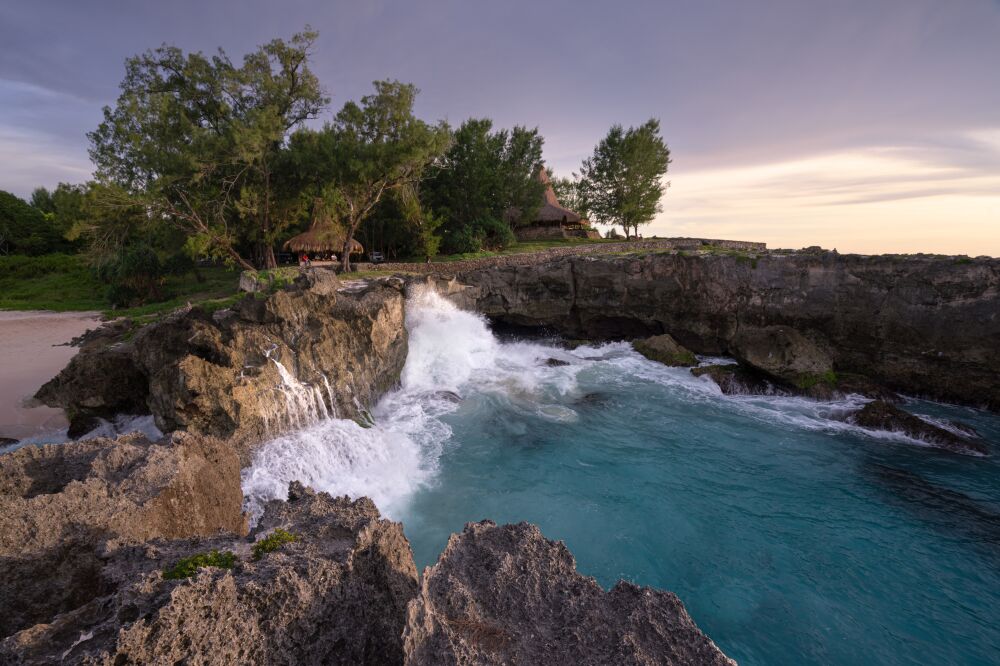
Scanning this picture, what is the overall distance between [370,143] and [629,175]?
82.0ft

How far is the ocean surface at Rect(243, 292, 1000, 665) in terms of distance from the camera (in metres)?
7.22

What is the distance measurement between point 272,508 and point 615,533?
22.8 ft

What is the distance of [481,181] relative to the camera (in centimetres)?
3394

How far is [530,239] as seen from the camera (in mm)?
40469

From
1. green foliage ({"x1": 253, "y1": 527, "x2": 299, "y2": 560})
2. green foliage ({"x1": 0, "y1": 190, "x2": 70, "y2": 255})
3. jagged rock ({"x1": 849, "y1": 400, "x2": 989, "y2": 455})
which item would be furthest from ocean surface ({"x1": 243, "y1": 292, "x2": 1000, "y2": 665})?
green foliage ({"x1": 0, "y1": 190, "x2": 70, "y2": 255})

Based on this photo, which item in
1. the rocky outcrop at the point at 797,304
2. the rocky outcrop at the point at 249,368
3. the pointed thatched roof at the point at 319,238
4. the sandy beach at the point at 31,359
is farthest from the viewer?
the pointed thatched roof at the point at 319,238

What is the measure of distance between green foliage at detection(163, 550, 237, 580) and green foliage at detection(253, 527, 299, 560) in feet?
0.63

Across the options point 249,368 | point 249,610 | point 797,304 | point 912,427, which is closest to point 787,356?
point 797,304

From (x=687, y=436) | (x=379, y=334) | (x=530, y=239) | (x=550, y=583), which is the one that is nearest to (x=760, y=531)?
(x=687, y=436)

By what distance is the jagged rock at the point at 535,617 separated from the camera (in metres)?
2.86

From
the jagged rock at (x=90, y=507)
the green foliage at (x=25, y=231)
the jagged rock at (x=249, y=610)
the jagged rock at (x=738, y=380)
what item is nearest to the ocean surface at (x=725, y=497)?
the jagged rock at (x=738, y=380)

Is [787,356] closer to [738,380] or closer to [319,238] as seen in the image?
[738,380]

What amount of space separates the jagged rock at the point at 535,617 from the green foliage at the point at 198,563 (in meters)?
1.67

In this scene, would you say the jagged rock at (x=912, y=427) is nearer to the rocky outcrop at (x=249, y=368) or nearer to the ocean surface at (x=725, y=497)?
the ocean surface at (x=725, y=497)
